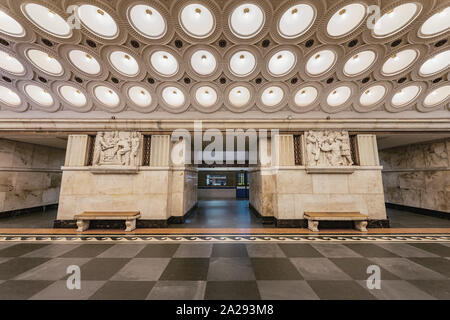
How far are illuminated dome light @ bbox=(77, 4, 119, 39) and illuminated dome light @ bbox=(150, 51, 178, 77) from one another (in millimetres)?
1058

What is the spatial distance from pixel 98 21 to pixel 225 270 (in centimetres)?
673

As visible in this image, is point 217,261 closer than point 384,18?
Yes

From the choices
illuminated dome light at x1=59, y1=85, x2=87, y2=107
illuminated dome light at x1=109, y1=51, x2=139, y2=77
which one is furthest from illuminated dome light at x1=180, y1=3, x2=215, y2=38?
illuminated dome light at x1=59, y1=85, x2=87, y2=107

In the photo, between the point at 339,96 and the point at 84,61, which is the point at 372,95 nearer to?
the point at 339,96

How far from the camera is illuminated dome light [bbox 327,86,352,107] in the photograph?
5734 mm

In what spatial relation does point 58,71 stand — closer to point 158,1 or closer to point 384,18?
point 158,1

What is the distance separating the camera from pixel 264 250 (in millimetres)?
3699

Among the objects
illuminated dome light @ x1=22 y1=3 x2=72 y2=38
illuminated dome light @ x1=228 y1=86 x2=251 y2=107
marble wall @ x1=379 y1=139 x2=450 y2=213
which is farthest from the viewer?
marble wall @ x1=379 y1=139 x2=450 y2=213

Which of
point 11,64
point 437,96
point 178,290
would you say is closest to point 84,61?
point 11,64

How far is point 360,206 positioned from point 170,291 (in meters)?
6.58

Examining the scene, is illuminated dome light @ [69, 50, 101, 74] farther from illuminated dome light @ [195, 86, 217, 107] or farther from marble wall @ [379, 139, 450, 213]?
marble wall @ [379, 139, 450, 213]

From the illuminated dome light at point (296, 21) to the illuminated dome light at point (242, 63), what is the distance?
102cm

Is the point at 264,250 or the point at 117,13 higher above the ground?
the point at 117,13
